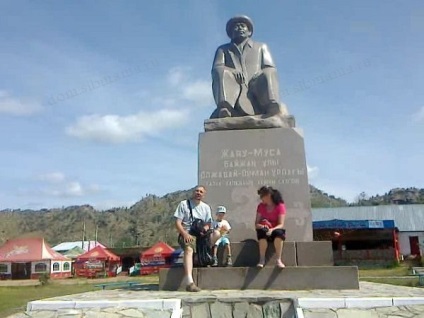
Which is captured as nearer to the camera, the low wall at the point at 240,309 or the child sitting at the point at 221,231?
the low wall at the point at 240,309

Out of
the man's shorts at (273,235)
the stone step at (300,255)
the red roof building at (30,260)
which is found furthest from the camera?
the red roof building at (30,260)

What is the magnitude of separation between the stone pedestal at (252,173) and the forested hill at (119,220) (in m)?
65.9

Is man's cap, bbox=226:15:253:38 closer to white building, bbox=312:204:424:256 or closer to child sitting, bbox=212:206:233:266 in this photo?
child sitting, bbox=212:206:233:266

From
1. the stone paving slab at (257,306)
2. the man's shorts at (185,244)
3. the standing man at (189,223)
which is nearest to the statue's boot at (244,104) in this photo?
the standing man at (189,223)

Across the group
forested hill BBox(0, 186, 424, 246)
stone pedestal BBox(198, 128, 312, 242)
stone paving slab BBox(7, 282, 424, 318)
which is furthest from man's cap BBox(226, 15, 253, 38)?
forested hill BBox(0, 186, 424, 246)

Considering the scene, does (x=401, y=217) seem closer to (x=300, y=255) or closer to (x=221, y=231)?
(x=300, y=255)

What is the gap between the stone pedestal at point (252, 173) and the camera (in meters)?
6.81

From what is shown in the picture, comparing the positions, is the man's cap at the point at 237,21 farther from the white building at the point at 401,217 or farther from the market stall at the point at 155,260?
the white building at the point at 401,217

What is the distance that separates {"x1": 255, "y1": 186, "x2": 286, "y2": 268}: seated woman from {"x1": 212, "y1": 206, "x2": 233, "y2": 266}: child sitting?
21.3 inches

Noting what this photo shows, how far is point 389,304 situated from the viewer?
14.4 ft

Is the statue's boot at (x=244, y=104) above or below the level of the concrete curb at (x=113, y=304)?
above

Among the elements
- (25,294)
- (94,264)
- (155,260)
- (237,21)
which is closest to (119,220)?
(94,264)

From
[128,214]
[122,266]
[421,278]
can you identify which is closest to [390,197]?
[128,214]

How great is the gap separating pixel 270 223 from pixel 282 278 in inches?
27.4
